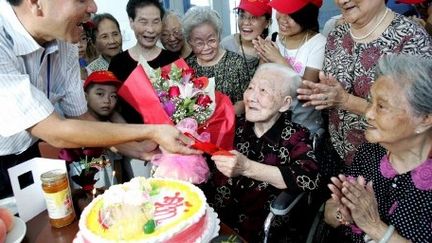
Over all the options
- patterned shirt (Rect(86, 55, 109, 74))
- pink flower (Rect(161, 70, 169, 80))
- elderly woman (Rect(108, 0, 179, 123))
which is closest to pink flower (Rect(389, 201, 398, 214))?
pink flower (Rect(161, 70, 169, 80))

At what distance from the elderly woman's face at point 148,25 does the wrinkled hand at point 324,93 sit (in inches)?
49.2

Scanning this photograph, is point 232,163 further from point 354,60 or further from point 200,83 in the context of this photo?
point 354,60

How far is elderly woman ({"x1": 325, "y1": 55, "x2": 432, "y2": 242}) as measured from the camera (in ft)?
4.66

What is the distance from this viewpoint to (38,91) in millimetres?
1377

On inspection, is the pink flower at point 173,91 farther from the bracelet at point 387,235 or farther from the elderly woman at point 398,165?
the bracelet at point 387,235

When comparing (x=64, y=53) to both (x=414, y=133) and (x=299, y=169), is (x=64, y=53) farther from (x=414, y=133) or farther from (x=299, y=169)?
(x=414, y=133)

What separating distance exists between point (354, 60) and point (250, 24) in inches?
37.8

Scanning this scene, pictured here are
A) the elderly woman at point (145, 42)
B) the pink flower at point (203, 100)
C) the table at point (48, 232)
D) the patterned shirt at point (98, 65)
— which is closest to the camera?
the table at point (48, 232)

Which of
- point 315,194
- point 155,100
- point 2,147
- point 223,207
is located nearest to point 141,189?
point 155,100

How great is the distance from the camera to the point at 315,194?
6.79ft

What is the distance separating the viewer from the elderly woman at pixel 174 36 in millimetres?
2861

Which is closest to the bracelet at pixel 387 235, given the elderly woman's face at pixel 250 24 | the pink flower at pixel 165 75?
the pink flower at pixel 165 75

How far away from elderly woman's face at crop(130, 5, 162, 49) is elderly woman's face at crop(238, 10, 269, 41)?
59cm

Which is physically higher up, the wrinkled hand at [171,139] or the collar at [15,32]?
the collar at [15,32]
